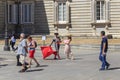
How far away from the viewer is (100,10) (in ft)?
163

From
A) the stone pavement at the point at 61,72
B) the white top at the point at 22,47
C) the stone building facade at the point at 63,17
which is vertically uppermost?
the stone building facade at the point at 63,17

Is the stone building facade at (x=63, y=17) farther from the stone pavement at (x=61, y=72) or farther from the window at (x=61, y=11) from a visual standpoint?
the stone pavement at (x=61, y=72)

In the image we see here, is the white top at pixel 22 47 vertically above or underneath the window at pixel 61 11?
underneath

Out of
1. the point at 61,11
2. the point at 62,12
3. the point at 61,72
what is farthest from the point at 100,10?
the point at 61,72

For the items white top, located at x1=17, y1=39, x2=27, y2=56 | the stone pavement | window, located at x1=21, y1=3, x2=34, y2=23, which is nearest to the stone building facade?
window, located at x1=21, y1=3, x2=34, y2=23

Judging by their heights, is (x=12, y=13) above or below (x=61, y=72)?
above

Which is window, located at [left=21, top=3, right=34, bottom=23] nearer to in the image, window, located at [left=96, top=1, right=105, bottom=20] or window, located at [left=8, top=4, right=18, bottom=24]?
window, located at [left=8, top=4, right=18, bottom=24]

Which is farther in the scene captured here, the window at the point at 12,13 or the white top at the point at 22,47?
the window at the point at 12,13

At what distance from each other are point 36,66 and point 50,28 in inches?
1098

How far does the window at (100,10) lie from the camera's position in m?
49.6

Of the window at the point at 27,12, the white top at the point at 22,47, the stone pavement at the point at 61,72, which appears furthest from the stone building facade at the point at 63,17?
the white top at the point at 22,47


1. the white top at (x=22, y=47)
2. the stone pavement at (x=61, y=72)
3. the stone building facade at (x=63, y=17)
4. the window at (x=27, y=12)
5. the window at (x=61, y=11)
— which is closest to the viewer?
the stone pavement at (x=61, y=72)

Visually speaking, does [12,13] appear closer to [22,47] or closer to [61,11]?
[61,11]

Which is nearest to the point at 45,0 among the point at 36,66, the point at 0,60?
the point at 0,60
